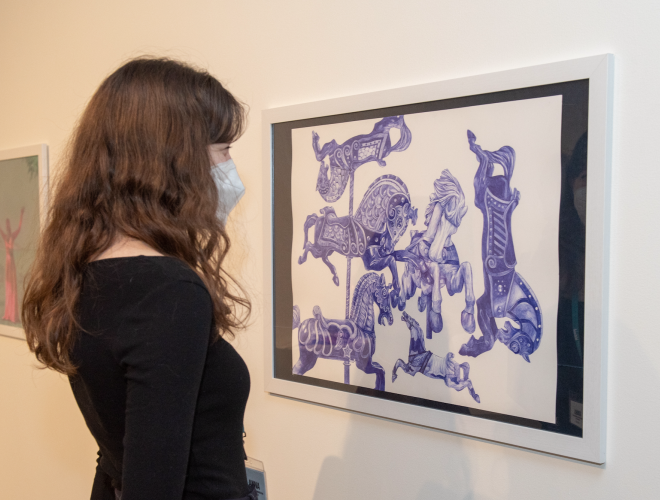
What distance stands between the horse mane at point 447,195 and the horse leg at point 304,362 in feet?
1.58

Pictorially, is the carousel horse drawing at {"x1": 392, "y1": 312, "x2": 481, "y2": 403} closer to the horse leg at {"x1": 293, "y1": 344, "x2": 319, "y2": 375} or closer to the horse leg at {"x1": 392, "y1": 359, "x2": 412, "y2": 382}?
the horse leg at {"x1": 392, "y1": 359, "x2": 412, "y2": 382}

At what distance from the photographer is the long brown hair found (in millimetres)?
766

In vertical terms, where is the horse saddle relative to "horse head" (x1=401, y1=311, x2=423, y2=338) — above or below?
above

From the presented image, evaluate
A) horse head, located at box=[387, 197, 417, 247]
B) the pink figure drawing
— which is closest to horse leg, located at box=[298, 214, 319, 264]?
horse head, located at box=[387, 197, 417, 247]

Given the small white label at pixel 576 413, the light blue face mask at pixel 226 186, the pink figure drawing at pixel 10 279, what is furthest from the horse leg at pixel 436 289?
the pink figure drawing at pixel 10 279

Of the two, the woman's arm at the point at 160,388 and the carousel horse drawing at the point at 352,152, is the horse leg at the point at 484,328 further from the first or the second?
the woman's arm at the point at 160,388

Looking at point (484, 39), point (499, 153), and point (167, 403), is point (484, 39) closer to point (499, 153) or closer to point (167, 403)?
point (499, 153)

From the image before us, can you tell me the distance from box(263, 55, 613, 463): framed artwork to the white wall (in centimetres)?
4

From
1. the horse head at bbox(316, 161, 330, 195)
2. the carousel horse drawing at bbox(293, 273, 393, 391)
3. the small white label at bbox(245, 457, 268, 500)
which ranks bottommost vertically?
the small white label at bbox(245, 457, 268, 500)

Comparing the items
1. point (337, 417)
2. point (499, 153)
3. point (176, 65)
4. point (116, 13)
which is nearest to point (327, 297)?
point (337, 417)

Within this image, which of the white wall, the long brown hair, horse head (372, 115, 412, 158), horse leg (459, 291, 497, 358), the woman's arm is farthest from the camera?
horse head (372, 115, 412, 158)

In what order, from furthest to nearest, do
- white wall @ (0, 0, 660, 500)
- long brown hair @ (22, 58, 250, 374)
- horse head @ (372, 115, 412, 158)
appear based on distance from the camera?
horse head @ (372, 115, 412, 158)
white wall @ (0, 0, 660, 500)
long brown hair @ (22, 58, 250, 374)

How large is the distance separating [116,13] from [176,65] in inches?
45.5

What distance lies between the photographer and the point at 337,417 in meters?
1.32
